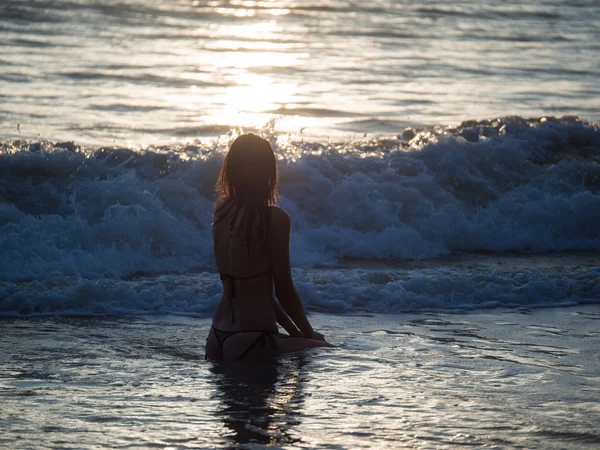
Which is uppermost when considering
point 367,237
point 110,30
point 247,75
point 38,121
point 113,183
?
point 110,30

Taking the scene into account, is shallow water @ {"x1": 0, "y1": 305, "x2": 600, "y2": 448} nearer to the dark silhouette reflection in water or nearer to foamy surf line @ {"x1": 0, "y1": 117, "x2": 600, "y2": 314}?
the dark silhouette reflection in water

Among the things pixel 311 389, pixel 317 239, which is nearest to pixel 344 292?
pixel 317 239

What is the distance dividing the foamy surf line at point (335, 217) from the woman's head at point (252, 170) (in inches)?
107

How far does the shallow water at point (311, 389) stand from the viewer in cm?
466

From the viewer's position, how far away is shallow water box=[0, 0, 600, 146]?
15.9 m

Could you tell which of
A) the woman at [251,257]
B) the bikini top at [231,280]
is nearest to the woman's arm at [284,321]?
the woman at [251,257]

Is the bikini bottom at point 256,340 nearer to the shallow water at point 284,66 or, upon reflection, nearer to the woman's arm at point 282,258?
the woman's arm at point 282,258

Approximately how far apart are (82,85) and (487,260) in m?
10.4

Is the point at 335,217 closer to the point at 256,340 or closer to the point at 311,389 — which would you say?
the point at 256,340

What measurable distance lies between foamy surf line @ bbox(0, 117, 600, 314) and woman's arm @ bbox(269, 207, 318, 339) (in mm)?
2512

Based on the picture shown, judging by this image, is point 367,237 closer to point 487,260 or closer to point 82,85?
point 487,260

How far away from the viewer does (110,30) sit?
25.7 meters

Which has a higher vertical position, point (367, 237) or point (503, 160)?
point (503, 160)

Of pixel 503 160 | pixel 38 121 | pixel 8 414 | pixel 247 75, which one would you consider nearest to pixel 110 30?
pixel 247 75
